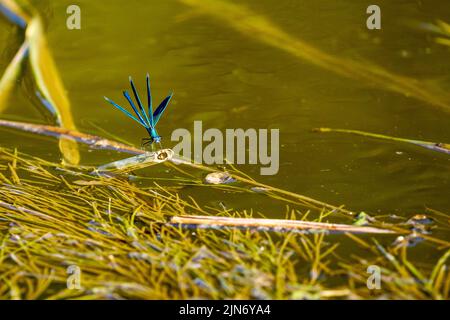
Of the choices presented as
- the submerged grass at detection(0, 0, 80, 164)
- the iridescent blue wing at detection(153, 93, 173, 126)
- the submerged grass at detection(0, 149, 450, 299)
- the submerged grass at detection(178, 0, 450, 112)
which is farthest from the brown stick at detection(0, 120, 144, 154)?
the submerged grass at detection(178, 0, 450, 112)

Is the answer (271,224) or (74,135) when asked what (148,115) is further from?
(271,224)

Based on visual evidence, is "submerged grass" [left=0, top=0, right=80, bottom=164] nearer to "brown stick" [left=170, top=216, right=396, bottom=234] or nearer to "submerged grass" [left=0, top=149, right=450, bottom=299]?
"submerged grass" [left=0, top=149, right=450, bottom=299]
